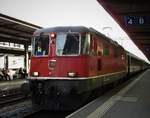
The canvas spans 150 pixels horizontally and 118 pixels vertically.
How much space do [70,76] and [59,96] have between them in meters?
0.77

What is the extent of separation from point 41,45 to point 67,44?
1026mm

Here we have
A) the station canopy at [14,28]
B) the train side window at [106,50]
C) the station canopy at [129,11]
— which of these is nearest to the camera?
the train side window at [106,50]

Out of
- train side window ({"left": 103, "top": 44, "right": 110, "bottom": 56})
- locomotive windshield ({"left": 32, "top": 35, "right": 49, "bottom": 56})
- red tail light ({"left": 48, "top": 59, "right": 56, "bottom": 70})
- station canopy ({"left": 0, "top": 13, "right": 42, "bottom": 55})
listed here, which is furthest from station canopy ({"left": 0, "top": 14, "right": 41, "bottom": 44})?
red tail light ({"left": 48, "top": 59, "right": 56, "bottom": 70})

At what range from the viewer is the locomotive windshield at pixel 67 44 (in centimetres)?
1191

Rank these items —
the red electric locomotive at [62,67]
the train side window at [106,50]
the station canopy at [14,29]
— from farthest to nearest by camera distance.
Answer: the station canopy at [14,29] → the train side window at [106,50] → the red electric locomotive at [62,67]

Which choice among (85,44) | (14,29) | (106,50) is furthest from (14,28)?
(85,44)

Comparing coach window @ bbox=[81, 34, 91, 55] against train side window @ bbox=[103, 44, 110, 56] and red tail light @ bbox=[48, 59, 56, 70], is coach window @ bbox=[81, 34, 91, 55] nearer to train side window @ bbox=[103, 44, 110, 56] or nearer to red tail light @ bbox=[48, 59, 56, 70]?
red tail light @ bbox=[48, 59, 56, 70]

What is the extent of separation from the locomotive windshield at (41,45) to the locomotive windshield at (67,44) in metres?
0.44

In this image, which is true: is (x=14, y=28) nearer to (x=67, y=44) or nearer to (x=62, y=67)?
(x=67, y=44)

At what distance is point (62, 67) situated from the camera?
11.7 metres

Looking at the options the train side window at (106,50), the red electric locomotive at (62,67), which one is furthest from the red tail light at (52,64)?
the train side window at (106,50)

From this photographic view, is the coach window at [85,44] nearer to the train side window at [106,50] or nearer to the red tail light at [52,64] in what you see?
the red tail light at [52,64]

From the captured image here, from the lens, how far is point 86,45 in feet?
39.2

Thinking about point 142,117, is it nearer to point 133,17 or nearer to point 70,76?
point 70,76
